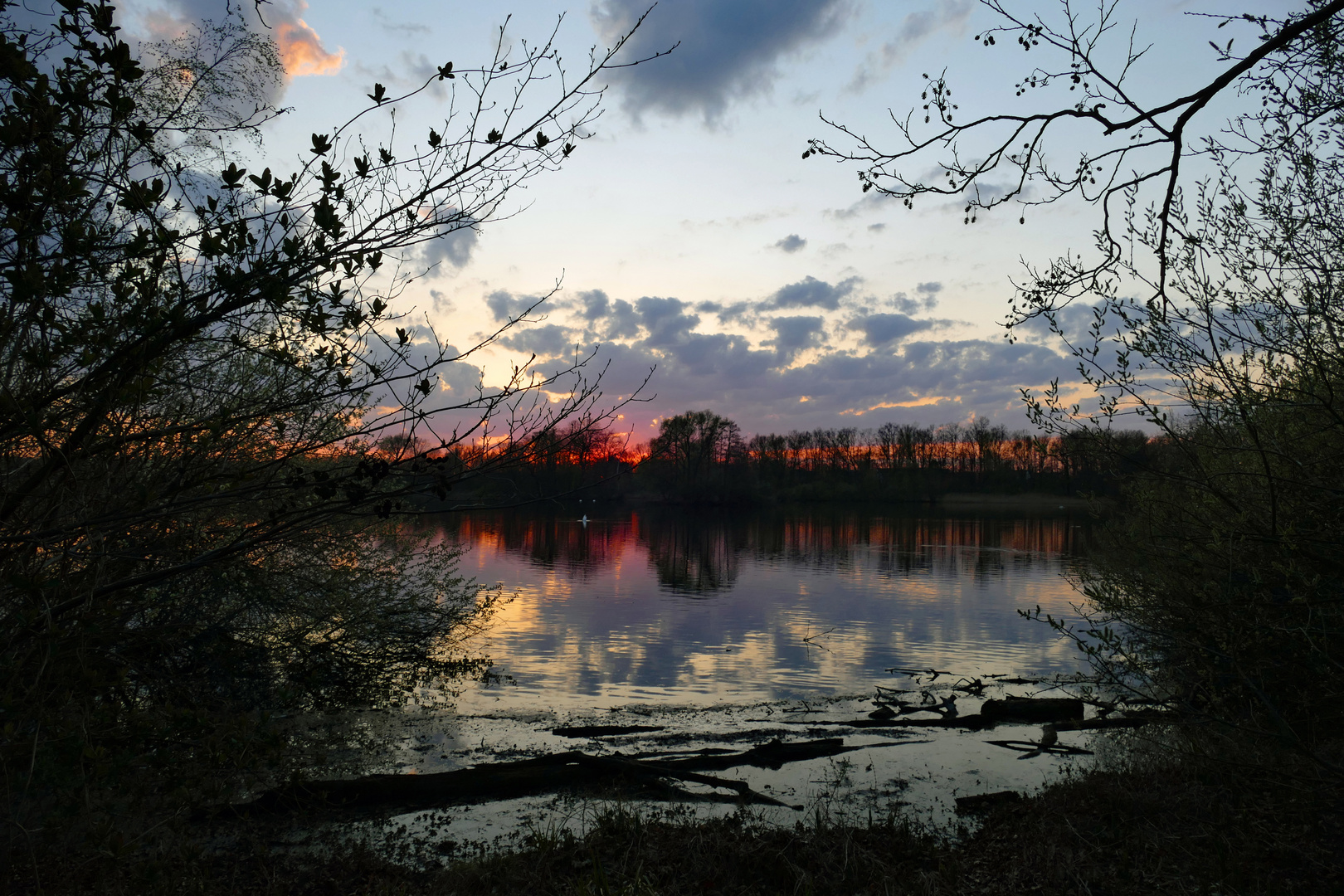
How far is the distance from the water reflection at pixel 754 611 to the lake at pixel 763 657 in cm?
11

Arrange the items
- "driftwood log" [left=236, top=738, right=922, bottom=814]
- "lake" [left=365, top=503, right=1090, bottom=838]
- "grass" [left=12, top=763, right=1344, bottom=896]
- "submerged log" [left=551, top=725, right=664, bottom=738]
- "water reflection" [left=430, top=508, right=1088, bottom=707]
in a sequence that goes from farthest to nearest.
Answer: "water reflection" [left=430, top=508, right=1088, bottom=707] → "submerged log" [left=551, top=725, right=664, bottom=738] → "lake" [left=365, top=503, right=1090, bottom=838] → "driftwood log" [left=236, top=738, right=922, bottom=814] → "grass" [left=12, top=763, right=1344, bottom=896]

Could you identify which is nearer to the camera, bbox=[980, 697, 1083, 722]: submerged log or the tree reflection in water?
bbox=[980, 697, 1083, 722]: submerged log

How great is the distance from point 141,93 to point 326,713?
12326 mm

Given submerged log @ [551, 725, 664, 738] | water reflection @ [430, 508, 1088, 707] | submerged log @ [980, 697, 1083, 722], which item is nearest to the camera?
submerged log @ [551, 725, 664, 738]

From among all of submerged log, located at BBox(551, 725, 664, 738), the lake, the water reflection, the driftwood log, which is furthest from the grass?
the water reflection

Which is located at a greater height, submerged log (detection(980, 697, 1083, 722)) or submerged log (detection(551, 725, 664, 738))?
submerged log (detection(980, 697, 1083, 722))

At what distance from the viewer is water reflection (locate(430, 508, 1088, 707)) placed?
18.8 metres

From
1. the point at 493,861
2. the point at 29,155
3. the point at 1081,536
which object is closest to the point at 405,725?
the point at 493,861

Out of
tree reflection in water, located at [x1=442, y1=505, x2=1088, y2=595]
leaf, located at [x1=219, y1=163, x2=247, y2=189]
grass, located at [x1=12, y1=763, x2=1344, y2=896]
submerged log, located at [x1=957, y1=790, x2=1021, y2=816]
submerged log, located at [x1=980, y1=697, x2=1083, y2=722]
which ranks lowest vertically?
tree reflection in water, located at [x1=442, y1=505, x2=1088, y2=595]

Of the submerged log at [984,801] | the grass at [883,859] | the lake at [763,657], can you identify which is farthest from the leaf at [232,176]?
the submerged log at [984,801]

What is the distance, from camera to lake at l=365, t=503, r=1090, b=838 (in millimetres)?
11828

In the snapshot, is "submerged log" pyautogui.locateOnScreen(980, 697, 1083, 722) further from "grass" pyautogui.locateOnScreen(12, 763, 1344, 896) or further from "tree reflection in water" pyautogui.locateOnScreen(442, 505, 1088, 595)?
"tree reflection in water" pyautogui.locateOnScreen(442, 505, 1088, 595)

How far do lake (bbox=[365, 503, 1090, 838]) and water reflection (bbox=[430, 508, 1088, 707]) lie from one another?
0.11 meters

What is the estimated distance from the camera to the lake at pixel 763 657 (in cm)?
1183
